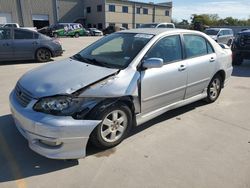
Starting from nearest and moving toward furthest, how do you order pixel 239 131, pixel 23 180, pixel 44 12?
pixel 23 180
pixel 239 131
pixel 44 12

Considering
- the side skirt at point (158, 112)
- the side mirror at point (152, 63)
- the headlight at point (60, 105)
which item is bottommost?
the side skirt at point (158, 112)

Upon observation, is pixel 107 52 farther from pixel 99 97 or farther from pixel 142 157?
pixel 142 157

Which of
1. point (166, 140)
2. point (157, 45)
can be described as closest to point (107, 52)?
point (157, 45)

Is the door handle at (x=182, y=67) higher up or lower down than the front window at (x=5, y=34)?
lower down

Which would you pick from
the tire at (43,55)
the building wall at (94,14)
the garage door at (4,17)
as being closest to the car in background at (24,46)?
the tire at (43,55)

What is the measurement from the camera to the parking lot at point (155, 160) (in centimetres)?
300

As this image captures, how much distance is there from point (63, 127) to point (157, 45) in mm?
2066

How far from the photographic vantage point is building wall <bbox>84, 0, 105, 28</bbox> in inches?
2010

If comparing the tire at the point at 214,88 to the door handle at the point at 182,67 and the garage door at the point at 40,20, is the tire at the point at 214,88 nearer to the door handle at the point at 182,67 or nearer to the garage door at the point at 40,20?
the door handle at the point at 182,67

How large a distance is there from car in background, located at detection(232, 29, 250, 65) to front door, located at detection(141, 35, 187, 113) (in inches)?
284

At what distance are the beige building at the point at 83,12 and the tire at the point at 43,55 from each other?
3762cm

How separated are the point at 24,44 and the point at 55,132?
8.12 m

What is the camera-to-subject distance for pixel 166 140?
13.1 feet

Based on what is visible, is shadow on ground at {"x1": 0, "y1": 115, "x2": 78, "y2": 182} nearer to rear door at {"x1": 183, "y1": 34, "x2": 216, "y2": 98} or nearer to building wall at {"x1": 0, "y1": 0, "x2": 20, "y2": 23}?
rear door at {"x1": 183, "y1": 34, "x2": 216, "y2": 98}
